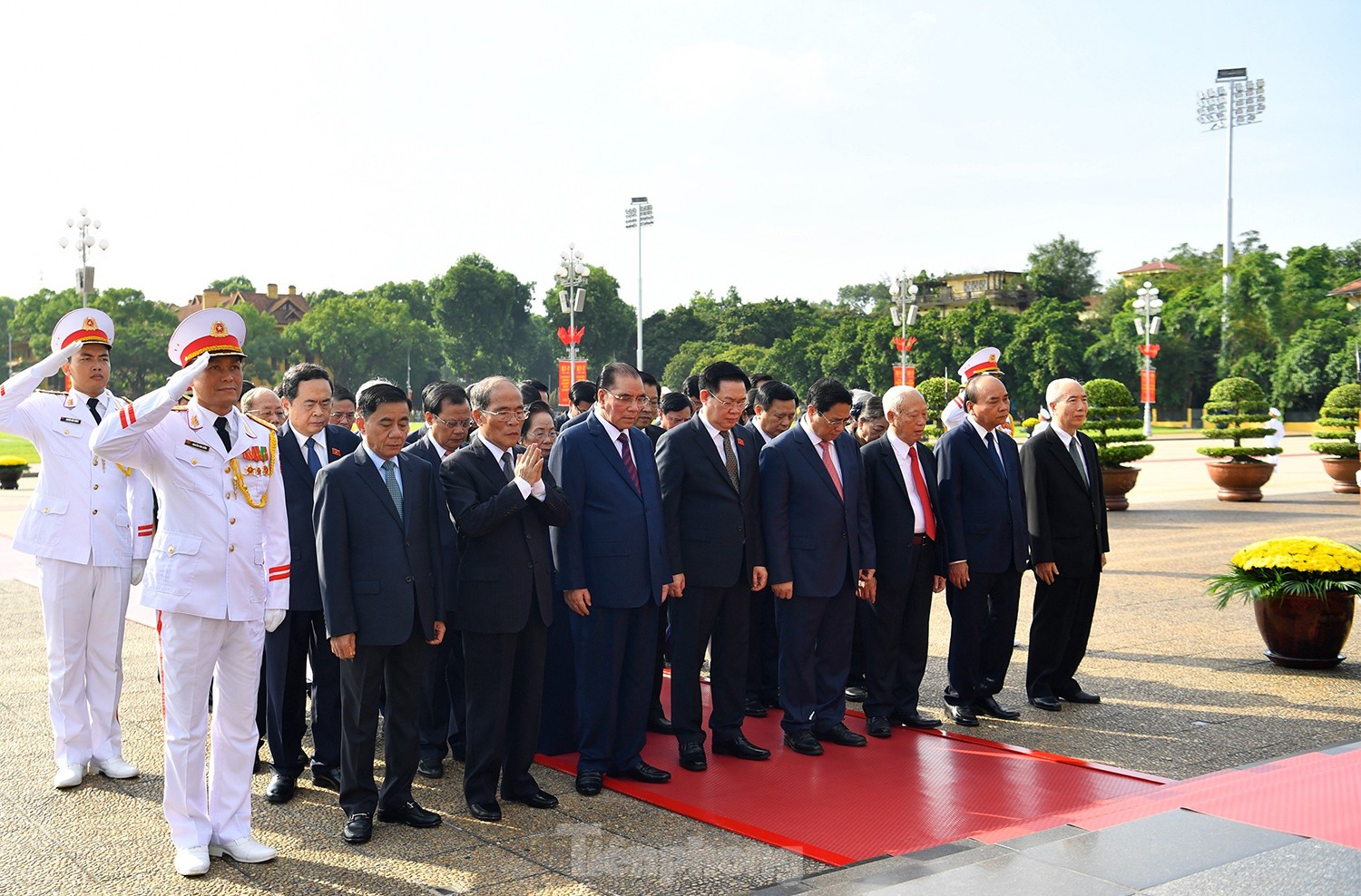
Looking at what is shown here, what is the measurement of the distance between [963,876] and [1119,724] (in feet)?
9.00

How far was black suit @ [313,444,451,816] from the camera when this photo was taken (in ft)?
14.8

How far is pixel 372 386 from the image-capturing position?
15.5 ft

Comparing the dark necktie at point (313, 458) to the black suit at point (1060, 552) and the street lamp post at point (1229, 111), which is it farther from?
the street lamp post at point (1229, 111)

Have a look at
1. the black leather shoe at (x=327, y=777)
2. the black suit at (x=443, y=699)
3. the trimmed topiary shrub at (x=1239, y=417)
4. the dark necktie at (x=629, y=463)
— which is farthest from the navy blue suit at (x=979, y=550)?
the trimmed topiary shrub at (x=1239, y=417)

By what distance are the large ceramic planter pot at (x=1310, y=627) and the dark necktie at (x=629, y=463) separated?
4.81 meters

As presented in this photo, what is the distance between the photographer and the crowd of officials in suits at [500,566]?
168 inches

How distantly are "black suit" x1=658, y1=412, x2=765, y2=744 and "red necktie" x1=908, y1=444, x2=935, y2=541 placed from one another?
4.22ft

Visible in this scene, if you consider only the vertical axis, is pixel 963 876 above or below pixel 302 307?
below

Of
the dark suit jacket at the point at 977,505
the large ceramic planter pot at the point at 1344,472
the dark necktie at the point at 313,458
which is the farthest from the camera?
the large ceramic planter pot at the point at 1344,472

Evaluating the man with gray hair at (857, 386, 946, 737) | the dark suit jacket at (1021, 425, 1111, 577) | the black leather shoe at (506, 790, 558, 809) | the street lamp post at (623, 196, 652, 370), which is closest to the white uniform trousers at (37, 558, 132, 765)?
the black leather shoe at (506, 790, 558, 809)

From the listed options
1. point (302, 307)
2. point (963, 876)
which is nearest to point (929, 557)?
point (963, 876)

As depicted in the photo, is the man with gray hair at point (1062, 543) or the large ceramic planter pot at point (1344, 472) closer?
the man with gray hair at point (1062, 543)

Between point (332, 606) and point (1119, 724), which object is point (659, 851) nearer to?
point (332, 606)

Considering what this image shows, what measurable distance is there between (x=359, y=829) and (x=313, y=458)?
1.93m
